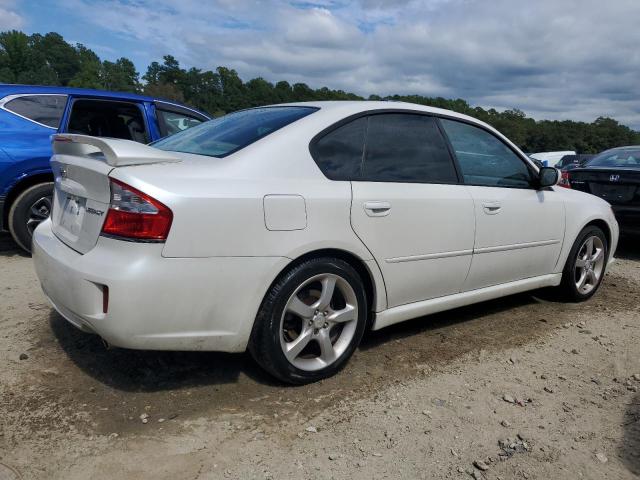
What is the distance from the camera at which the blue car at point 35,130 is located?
5027 mm

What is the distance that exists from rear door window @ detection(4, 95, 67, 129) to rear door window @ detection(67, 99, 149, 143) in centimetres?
15

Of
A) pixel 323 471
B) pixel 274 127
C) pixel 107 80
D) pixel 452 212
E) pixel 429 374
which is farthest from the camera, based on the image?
pixel 107 80

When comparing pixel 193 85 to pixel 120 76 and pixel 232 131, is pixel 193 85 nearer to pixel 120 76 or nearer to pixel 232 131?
pixel 120 76

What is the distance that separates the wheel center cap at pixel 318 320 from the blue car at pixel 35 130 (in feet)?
12.0

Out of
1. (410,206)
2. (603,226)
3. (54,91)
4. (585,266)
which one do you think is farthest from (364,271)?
(54,91)

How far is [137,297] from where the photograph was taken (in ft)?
7.61

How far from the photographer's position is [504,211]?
146 inches

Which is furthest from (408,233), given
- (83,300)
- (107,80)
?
(107,80)

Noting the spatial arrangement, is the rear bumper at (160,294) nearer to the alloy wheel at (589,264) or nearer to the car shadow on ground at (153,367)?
the car shadow on ground at (153,367)

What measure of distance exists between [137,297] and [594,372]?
276cm

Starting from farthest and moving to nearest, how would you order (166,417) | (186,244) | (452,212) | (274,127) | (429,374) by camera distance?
(452,212) < (429,374) < (274,127) < (166,417) < (186,244)

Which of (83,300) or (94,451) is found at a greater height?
(83,300)

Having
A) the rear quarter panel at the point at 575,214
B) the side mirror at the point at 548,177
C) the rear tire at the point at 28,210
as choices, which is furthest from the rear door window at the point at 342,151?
the rear tire at the point at 28,210

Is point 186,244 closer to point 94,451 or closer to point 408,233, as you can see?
point 94,451
